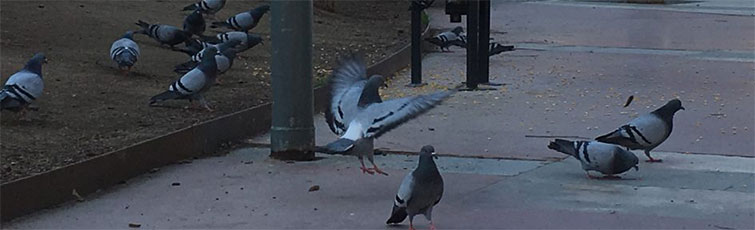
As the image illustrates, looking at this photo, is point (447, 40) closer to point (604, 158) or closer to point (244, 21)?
point (244, 21)

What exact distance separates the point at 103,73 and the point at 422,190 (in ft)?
20.1

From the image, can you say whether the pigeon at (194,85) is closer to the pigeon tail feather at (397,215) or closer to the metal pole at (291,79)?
the metal pole at (291,79)

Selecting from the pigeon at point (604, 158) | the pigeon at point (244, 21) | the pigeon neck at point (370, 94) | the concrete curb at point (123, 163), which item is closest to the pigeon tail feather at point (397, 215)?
the pigeon neck at point (370, 94)

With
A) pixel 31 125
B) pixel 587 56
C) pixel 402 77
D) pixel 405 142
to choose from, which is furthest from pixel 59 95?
pixel 587 56

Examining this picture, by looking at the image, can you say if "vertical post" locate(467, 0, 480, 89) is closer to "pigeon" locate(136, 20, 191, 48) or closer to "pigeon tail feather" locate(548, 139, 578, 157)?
"pigeon" locate(136, 20, 191, 48)

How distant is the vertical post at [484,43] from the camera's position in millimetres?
12664

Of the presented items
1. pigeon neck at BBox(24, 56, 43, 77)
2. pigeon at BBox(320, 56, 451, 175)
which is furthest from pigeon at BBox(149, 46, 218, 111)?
pigeon at BBox(320, 56, 451, 175)

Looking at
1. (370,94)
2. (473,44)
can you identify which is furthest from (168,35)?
(370,94)

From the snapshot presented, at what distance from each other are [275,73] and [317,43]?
6.83 meters

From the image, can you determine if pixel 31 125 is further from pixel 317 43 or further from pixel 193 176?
pixel 317 43

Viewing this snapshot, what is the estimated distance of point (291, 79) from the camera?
8.57m

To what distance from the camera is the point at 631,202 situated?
711 cm

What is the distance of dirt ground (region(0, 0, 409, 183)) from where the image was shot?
26.8 ft

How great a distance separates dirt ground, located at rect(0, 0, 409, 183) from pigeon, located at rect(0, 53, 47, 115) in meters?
0.17
